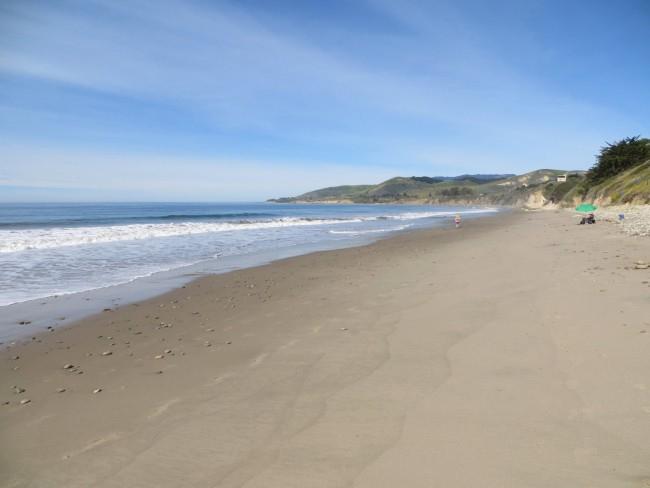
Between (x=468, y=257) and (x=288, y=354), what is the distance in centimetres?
1060

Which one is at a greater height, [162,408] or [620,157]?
[620,157]

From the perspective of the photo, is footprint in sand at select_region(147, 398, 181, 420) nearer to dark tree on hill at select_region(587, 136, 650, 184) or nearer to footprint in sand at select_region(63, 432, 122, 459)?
footprint in sand at select_region(63, 432, 122, 459)

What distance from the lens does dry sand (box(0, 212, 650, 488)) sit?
2883mm

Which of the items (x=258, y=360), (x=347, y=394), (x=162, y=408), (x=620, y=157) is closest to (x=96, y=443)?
(x=162, y=408)

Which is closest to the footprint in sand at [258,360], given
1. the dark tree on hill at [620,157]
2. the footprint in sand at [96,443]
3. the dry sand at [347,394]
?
the dry sand at [347,394]

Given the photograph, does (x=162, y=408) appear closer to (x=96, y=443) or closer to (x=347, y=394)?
(x=96, y=443)

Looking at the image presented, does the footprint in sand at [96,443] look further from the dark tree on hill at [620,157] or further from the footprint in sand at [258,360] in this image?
the dark tree on hill at [620,157]

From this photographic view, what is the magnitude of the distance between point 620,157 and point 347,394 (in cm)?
6536

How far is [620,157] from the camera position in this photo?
54.7 m

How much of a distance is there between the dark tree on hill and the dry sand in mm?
57824

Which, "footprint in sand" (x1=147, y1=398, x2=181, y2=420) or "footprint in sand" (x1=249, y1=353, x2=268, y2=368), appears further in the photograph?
"footprint in sand" (x1=249, y1=353, x2=268, y2=368)

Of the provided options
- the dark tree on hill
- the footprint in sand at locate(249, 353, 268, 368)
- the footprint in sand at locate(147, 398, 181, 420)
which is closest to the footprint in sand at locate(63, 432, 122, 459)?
the footprint in sand at locate(147, 398, 181, 420)

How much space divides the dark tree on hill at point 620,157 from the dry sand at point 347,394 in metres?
57.8

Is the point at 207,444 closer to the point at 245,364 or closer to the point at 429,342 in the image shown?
the point at 245,364
